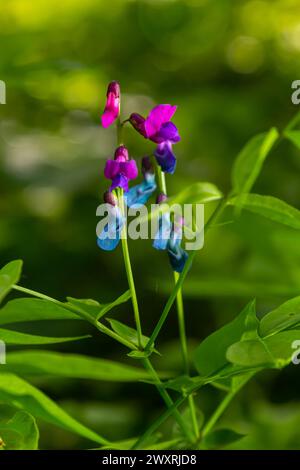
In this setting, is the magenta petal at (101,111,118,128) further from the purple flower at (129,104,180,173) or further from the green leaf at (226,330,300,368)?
the green leaf at (226,330,300,368)

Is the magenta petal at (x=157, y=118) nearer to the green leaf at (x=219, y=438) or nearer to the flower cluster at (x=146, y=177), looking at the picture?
the flower cluster at (x=146, y=177)

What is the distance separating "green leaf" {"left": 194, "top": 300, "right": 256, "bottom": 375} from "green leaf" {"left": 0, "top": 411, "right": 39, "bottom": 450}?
0.16 metres

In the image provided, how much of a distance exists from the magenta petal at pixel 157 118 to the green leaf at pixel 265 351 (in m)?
0.21

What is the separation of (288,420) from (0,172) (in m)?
0.99

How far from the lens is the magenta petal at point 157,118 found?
682 mm

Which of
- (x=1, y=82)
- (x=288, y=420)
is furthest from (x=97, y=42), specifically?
(x=288, y=420)

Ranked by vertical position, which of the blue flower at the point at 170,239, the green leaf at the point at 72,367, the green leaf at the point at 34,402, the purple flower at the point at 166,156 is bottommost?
the green leaf at the point at 34,402

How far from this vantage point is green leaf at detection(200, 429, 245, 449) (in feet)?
2.73

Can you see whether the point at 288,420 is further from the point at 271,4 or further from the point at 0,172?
the point at 271,4

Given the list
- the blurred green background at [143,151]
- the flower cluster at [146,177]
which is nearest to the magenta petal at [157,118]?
the flower cluster at [146,177]

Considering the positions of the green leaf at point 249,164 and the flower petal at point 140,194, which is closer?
the green leaf at point 249,164

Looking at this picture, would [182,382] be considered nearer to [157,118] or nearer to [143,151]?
[157,118]

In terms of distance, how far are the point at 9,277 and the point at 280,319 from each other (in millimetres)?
212

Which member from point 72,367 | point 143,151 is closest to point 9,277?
point 72,367
